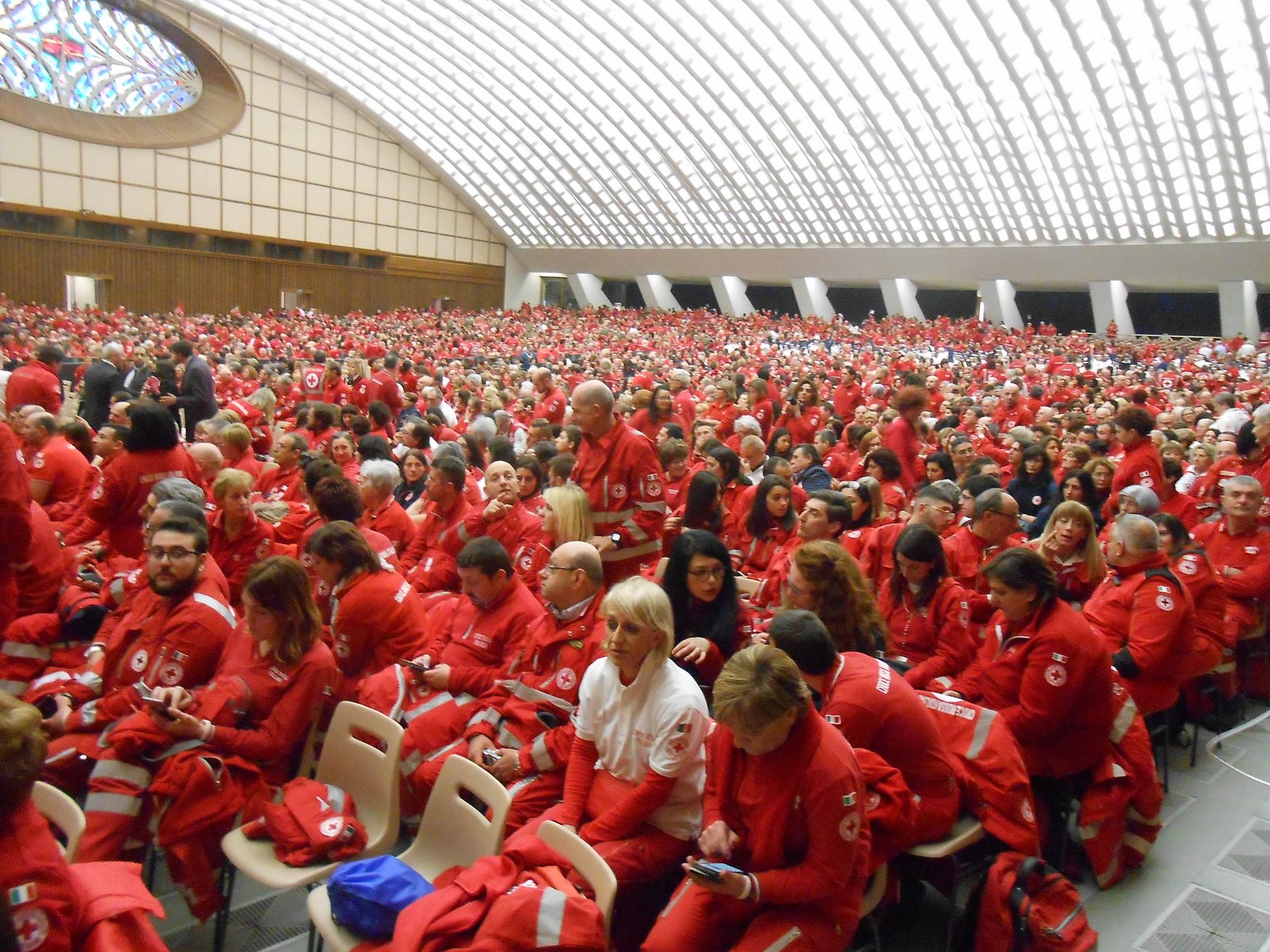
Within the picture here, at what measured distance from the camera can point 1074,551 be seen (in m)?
5.21

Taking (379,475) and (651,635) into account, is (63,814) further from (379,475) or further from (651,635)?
(379,475)

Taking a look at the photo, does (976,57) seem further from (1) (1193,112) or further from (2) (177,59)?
(2) (177,59)

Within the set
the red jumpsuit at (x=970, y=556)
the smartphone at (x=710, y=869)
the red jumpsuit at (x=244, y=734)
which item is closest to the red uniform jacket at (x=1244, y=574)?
the red jumpsuit at (x=970, y=556)

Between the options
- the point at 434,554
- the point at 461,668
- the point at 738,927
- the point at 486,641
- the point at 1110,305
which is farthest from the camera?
the point at 1110,305

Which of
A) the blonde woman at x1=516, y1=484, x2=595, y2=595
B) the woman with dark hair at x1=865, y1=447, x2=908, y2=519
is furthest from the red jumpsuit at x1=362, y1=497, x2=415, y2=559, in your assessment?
the woman with dark hair at x1=865, y1=447, x2=908, y2=519

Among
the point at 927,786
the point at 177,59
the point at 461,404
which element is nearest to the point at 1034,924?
the point at 927,786

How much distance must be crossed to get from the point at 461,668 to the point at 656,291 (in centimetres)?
4541

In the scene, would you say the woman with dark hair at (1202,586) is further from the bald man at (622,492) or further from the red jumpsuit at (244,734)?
the red jumpsuit at (244,734)

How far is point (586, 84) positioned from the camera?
117 ft

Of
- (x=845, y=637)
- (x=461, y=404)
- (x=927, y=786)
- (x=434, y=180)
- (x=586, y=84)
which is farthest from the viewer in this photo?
(x=434, y=180)

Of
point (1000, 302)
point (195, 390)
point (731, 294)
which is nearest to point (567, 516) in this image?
point (195, 390)

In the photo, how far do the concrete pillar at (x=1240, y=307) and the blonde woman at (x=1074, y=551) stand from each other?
102 ft

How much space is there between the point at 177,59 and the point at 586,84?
56.0 ft

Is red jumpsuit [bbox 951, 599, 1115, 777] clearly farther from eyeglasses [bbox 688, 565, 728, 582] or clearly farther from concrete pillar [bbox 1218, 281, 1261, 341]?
concrete pillar [bbox 1218, 281, 1261, 341]
